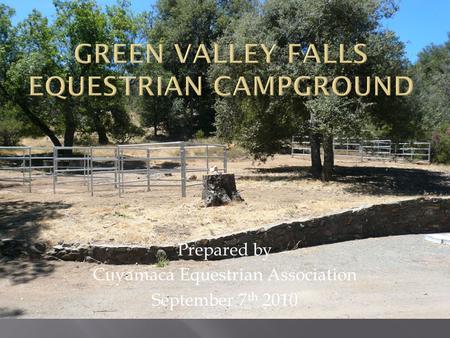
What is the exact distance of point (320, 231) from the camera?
8.30 metres

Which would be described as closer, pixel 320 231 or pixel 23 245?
pixel 23 245

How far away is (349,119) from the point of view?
14.2 metres

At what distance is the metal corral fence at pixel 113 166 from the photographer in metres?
11.9

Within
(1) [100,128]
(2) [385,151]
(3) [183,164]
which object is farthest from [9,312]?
(2) [385,151]

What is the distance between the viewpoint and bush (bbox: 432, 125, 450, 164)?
89.8 ft

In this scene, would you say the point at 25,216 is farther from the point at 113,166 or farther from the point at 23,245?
the point at 113,166

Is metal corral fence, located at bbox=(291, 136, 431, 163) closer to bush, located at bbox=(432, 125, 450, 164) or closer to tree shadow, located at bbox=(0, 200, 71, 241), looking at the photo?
bush, located at bbox=(432, 125, 450, 164)

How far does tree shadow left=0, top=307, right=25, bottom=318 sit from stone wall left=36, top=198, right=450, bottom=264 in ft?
6.49

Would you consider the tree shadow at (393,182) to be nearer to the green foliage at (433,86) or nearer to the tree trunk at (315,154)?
the tree trunk at (315,154)

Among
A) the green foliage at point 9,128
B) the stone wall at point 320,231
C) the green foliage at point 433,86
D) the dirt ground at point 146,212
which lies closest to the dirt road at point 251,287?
the stone wall at point 320,231

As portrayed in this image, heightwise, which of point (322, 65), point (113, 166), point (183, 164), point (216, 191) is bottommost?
point (113, 166)

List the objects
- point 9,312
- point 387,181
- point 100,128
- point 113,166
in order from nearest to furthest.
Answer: point 9,312
point 387,181
point 113,166
point 100,128

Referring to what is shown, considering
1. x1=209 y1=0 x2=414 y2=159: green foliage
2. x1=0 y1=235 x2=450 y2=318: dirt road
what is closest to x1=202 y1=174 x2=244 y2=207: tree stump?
x1=0 y1=235 x2=450 y2=318: dirt road

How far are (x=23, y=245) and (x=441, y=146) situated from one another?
83.2ft
